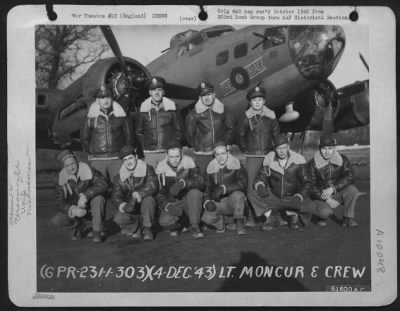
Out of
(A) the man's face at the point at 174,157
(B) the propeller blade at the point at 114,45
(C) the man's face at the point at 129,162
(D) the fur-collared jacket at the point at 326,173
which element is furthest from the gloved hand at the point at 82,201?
(D) the fur-collared jacket at the point at 326,173

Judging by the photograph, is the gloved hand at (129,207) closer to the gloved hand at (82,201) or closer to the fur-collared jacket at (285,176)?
the gloved hand at (82,201)

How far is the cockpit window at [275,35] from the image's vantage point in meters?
1.16

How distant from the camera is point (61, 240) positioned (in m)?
1.15

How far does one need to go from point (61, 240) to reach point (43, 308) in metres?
0.18

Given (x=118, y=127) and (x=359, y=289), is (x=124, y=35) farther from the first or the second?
(x=359, y=289)

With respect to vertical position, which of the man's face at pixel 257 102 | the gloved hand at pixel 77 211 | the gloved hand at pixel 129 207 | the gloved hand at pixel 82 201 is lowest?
the gloved hand at pixel 77 211

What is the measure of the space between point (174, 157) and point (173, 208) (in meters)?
0.13

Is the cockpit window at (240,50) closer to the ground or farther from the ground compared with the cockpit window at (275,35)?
closer to the ground

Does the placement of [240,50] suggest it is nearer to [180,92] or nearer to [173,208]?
[180,92]

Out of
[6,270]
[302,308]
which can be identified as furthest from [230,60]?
[6,270]

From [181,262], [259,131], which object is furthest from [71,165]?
[259,131]

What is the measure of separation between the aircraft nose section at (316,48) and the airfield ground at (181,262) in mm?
424

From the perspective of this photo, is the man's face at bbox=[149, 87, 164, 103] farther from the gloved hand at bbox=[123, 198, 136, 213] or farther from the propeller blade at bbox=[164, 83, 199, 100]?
the gloved hand at bbox=[123, 198, 136, 213]

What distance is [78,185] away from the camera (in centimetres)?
116
